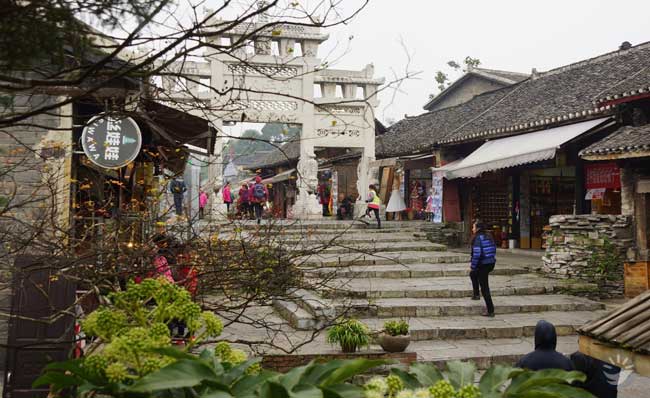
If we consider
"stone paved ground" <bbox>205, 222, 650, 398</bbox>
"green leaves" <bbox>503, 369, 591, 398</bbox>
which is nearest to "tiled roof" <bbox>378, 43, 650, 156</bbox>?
"stone paved ground" <bbox>205, 222, 650, 398</bbox>

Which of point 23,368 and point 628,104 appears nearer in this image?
point 23,368

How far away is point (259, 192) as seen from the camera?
682 inches

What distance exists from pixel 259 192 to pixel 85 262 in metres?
12.5

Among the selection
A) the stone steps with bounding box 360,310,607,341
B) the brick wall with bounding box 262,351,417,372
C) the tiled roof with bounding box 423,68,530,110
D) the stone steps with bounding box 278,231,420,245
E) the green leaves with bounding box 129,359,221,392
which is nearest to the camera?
the green leaves with bounding box 129,359,221,392

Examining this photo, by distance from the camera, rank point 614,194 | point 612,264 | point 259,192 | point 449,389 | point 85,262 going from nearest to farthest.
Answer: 1. point 449,389
2. point 85,262
3. point 612,264
4. point 614,194
5. point 259,192

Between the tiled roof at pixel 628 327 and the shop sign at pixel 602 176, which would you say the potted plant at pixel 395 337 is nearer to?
the tiled roof at pixel 628 327

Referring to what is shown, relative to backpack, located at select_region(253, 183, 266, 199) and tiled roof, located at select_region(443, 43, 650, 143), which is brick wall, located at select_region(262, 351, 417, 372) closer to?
tiled roof, located at select_region(443, 43, 650, 143)

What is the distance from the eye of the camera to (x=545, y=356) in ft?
14.8

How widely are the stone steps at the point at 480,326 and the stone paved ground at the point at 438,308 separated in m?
0.02

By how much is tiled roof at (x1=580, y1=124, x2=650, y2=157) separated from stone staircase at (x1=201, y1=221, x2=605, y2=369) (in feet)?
9.09

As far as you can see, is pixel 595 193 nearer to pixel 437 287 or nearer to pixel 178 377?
pixel 437 287

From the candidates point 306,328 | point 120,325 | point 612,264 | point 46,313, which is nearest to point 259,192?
point 306,328

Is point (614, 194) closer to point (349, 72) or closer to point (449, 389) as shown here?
point (349, 72)

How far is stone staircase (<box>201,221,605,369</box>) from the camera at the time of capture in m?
8.12
